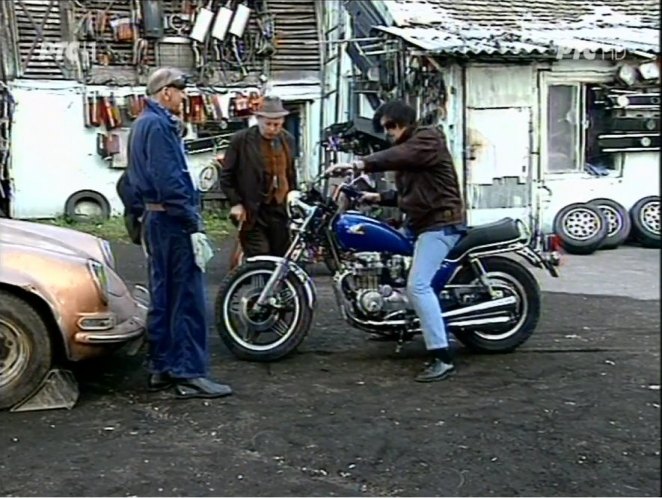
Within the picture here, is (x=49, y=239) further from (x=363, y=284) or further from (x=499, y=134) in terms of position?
(x=499, y=134)

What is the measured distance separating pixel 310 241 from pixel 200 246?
1.10 m

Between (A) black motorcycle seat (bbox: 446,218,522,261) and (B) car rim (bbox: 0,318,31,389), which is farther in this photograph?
(A) black motorcycle seat (bbox: 446,218,522,261)

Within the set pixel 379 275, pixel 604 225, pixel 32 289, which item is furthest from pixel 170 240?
pixel 604 225

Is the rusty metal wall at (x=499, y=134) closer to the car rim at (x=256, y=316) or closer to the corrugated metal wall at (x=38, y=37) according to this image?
the car rim at (x=256, y=316)

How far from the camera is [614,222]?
12.9 meters

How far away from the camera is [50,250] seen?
5.97 meters

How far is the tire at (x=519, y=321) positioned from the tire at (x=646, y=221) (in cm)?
633

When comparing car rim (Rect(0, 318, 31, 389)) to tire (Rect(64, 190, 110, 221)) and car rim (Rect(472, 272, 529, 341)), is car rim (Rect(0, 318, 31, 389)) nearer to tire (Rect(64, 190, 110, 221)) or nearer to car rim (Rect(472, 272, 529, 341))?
car rim (Rect(472, 272, 529, 341))

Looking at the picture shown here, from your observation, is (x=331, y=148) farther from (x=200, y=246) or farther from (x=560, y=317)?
(x=200, y=246)

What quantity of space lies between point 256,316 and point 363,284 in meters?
0.71

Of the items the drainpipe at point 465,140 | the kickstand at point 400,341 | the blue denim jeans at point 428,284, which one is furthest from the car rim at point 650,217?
the blue denim jeans at point 428,284

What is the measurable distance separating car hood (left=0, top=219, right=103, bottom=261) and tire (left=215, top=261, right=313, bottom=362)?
2.71 ft

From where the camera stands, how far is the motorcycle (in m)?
6.72

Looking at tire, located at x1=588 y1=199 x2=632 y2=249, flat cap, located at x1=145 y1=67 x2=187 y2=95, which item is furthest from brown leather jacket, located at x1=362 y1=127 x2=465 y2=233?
tire, located at x1=588 y1=199 x2=632 y2=249
